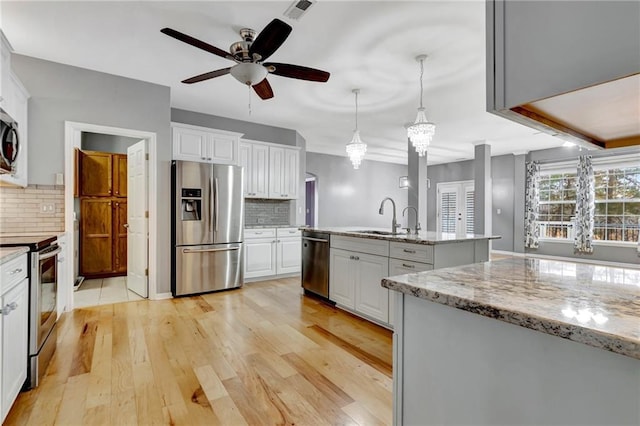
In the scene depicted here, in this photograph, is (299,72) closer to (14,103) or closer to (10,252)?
(10,252)

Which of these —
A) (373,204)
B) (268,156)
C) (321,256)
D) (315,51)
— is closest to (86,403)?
(321,256)

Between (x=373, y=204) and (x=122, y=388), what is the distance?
315 inches

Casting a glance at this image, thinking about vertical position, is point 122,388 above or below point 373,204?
below

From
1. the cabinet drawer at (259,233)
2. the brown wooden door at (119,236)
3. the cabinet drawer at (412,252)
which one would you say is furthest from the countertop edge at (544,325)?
the brown wooden door at (119,236)

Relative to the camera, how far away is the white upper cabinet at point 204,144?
170 inches

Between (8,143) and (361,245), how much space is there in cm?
303

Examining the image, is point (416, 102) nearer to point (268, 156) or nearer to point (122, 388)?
point (268, 156)

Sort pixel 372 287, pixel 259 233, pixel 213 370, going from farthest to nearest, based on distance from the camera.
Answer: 1. pixel 259 233
2. pixel 372 287
3. pixel 213 370

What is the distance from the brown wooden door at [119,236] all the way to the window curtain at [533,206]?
843 centimetres

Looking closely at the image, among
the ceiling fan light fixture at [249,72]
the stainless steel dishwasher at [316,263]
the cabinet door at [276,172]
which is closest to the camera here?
the ceiling fan light fixture at [249,72]

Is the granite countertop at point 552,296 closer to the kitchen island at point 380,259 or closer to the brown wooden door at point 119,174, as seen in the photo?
the kitchen island at point 380,259

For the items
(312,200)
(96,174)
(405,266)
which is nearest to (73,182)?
(96,174)

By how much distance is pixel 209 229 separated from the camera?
13.8ft

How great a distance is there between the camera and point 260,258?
502cm
